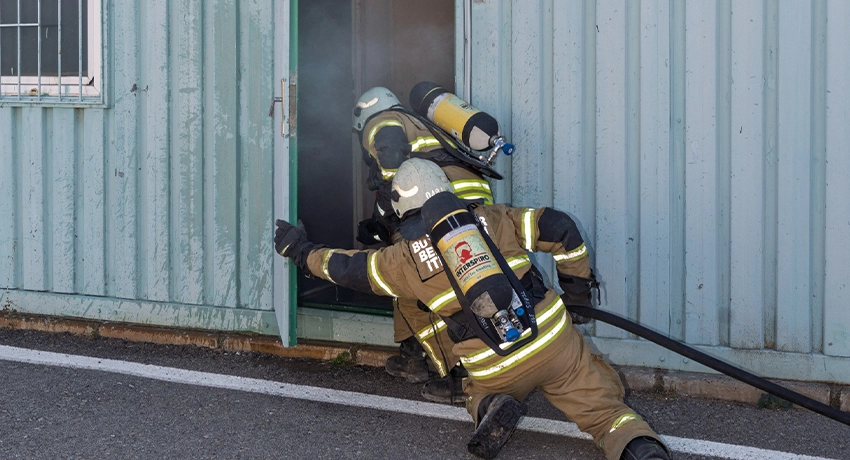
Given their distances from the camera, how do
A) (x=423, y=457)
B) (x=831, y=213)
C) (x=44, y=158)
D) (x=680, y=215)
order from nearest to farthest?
(x=423, y=457)
(x=831, y=213)
(x=680, y=215)
(x=44, y=158)

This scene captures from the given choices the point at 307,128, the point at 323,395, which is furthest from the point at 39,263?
the point at 323,395

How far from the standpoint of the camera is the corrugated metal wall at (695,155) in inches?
165

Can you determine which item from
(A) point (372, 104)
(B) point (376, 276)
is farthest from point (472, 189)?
(A) point (372, 104)

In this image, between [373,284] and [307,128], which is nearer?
[373,284]

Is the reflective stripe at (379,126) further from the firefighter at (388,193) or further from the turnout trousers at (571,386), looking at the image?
the turnout trousers at (571,386)

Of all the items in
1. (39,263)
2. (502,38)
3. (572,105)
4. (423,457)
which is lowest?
(423,457)

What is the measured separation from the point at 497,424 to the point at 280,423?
1.20 meters

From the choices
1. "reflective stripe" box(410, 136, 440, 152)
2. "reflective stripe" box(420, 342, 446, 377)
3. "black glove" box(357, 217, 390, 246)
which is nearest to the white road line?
"reflective stripe" box(420, 342, 446, 377)

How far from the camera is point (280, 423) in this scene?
13.3 feet

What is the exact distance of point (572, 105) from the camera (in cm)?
459

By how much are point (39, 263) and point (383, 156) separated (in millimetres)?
2957

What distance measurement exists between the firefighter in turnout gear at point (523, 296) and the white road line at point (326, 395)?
39 centimetres

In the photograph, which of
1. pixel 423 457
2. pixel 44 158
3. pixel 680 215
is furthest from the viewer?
pixel 44 158

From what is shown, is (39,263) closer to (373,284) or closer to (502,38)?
(373,284)
